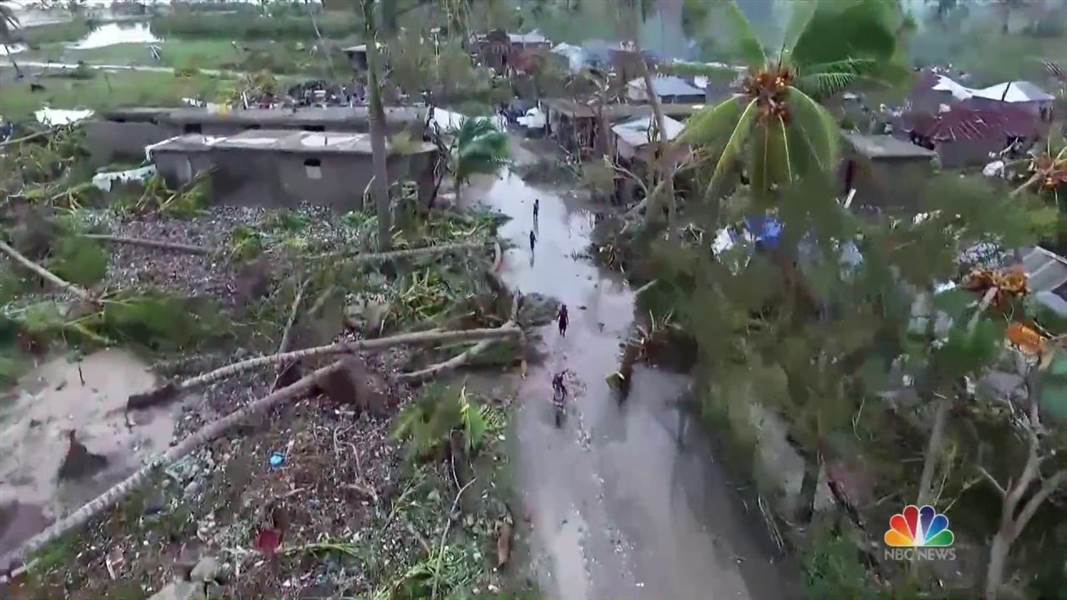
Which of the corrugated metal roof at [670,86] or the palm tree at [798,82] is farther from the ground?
the palm tree at [798,82]

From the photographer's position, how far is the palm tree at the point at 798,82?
362 inches

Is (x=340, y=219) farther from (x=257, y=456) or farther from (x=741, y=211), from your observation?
(x=741, y=211)

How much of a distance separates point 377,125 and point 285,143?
456 cm

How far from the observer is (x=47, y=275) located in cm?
1357

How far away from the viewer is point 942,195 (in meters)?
7.11

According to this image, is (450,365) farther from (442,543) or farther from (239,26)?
(239,26)

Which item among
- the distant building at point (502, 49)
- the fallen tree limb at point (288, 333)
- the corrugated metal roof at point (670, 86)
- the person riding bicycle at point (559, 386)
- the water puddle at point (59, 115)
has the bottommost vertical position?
the person riding bicycle at point (559, 386)

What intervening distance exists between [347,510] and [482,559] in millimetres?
1609

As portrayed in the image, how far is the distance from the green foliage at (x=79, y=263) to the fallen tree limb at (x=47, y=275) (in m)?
0.19

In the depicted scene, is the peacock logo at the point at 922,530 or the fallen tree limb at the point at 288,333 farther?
the fallen tree limb at the point at 288,333

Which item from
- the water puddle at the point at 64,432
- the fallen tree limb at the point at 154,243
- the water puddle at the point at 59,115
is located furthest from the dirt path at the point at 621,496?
the water puddle at the point at 59,115

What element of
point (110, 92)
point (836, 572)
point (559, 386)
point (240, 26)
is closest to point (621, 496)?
point (559, 386)

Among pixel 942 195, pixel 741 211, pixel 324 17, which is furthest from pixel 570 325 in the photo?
pixel 324 17

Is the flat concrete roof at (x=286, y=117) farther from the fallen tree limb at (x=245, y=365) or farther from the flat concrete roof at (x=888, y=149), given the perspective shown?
the flat concrete roof at (x=888, y=149)
